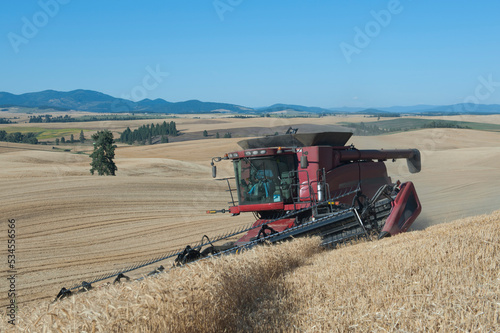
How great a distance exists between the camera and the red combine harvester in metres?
9.02

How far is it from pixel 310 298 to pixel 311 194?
5.68 metres

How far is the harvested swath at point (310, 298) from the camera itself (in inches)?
136

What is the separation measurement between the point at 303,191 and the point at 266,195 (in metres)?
0.81

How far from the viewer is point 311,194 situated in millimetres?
10227

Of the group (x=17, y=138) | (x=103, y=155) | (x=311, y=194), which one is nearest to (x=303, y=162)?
(x=311, y=194)

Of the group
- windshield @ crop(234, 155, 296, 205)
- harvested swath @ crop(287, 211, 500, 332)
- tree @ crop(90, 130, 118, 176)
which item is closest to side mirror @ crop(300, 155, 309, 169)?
windshield @ crop(234, 155, 296, 205)

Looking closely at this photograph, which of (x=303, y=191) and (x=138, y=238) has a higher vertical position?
(x=303, y=191)

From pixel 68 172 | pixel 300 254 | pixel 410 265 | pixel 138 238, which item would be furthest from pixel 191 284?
pixel 68 172

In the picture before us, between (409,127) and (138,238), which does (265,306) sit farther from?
(409,127)

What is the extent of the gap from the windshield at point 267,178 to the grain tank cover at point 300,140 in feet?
1.64

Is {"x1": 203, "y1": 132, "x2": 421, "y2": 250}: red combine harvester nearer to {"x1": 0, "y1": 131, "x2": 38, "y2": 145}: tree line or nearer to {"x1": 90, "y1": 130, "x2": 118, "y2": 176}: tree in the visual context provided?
{"x1": 90, "y1": 130, "x2": 118, "y2": 176}: tree

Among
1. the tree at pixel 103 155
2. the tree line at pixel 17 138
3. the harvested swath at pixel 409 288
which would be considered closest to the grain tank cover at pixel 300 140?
the harvested swath at pixel 409 288

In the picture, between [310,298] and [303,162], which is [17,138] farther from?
[310,298]

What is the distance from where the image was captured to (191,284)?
13.7 feet
